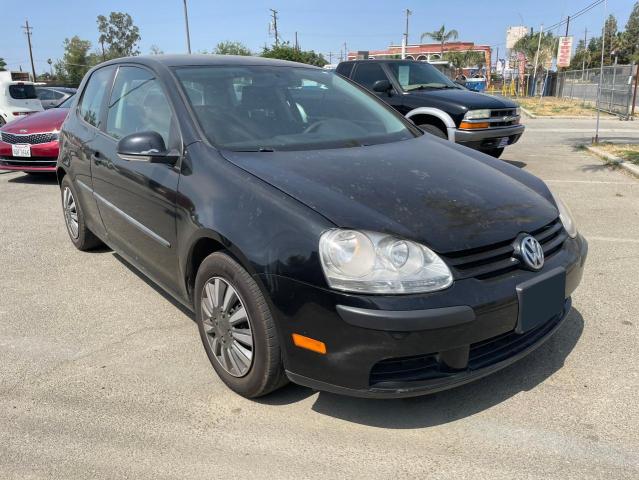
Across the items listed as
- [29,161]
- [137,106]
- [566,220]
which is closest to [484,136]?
[566,220]

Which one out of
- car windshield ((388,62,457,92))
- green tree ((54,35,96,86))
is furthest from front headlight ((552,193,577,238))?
green tree ((54,35,96,86))

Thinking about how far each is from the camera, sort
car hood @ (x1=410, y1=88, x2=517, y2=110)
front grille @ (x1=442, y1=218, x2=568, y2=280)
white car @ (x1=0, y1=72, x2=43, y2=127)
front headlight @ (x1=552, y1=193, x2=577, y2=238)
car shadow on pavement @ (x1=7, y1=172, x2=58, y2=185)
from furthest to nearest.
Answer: white car @ (x1=0, y1=72, x2=43, y2=127)
car shadow on pavement @ (x1=7, y1=172, x2=58, y2=185)
car hood @ (x1=410, y1=88, x2=517, y2=110)
front headlight @ (x1=552, y1=193, x2=577, y2=238)
front grille @ (x1=442, y1=218, x2=568, y2=280)

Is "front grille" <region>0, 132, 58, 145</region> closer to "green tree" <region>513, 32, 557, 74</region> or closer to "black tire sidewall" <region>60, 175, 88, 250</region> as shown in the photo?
"black tire sidewall" <region>60, 175, 88, 250</region>

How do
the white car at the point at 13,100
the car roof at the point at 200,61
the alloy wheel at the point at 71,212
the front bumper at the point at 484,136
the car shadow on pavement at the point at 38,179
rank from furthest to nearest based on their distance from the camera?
the white car at the point at 13,100, the car shadow on pavement at the point at 38,179, the front bumper at the point at 484,136, the alloy wheel at the point at 71,212, the car roof at the point at 200,61

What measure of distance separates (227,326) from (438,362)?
3.32ft

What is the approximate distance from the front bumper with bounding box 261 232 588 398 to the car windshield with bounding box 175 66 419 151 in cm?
109

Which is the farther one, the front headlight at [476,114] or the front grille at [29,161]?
the front grille at [29,161]

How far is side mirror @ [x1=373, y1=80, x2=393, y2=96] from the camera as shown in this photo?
27.6 feet

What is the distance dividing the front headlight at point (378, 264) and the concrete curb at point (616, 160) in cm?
700

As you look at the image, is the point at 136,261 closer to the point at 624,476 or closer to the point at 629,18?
the point at 624,476

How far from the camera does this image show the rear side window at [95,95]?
4.17 metres

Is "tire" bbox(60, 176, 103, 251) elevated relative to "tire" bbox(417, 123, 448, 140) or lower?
lower

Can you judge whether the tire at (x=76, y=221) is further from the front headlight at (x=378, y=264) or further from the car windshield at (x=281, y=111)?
the front headlight at (x=378, y=264)

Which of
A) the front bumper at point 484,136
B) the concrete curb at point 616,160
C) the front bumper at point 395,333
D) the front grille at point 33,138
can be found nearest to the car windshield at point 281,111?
the front bumper at point 395,333
